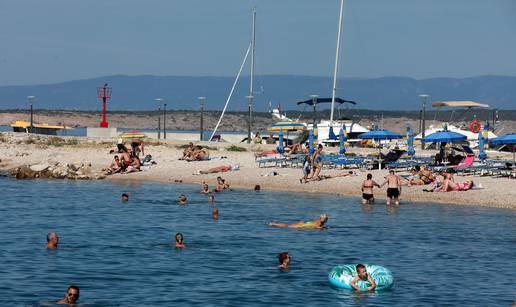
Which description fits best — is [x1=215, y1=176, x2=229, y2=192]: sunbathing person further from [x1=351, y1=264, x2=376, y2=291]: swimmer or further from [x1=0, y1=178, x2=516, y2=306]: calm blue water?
[x1=351, y1=264, x2=376, y2=291]: swimmer

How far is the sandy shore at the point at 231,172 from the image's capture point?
35.3 m

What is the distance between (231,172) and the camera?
44.3 meters

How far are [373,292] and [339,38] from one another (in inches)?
1618

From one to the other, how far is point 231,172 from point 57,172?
27.9 feet

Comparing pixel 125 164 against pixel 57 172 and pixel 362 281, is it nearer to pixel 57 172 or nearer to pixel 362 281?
pixel 57 172

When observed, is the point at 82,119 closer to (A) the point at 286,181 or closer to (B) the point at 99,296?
(A) the point at 286,181

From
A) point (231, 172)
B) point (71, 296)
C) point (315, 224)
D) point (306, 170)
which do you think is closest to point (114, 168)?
point (231, 172)

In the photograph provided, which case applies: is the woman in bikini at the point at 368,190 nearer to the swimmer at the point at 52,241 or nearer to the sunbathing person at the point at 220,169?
the sunbathing person at the point at 220,169

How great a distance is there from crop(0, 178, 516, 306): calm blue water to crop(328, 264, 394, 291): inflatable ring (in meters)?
0.24

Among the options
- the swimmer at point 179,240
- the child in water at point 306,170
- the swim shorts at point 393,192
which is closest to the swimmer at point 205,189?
the child in water at point 306,170

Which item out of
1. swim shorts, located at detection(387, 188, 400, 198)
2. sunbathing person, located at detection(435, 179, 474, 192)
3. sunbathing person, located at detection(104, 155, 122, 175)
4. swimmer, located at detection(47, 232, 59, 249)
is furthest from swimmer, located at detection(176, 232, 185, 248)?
sunbathing person, located at detection(104, 155, 122, 175)

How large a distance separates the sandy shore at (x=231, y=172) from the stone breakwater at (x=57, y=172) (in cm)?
96

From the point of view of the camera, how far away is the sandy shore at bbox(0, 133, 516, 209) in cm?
3528

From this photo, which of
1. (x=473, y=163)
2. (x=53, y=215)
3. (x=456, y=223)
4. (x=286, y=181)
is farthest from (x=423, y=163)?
(x=53, y=215)
